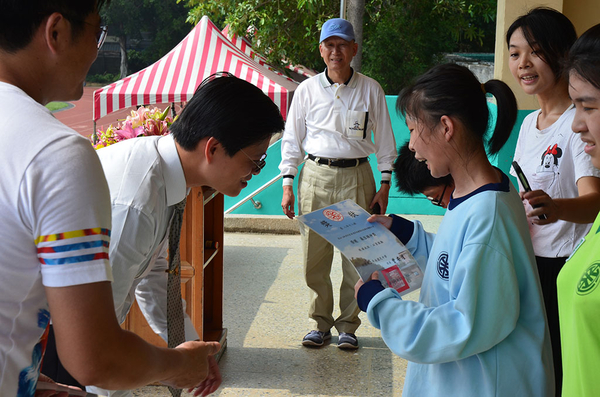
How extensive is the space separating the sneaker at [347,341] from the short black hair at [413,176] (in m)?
1.50

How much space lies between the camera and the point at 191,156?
1701mm

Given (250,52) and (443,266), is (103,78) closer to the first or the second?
(250,52)

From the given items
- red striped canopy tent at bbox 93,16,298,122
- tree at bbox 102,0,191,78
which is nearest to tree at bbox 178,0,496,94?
red striped canopy tent at bbox 93,16,298,122

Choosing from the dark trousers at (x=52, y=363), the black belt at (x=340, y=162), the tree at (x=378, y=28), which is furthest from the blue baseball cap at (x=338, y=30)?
the tree at (x=378, y=28)

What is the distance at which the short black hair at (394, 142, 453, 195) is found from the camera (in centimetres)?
210

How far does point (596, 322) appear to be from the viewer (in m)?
0.77

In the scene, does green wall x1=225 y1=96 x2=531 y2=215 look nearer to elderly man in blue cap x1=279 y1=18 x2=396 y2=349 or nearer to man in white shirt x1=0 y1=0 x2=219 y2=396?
elderly man in blue cap x1=279 y1=18 x2=396 y2=349

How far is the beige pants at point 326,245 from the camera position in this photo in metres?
3.64

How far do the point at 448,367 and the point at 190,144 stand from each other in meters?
0.93

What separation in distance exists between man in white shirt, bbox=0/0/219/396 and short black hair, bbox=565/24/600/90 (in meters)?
0.92

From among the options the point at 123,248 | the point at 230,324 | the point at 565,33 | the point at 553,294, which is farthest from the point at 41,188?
the point at 230,324

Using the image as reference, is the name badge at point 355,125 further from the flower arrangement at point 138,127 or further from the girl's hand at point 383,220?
the girl's hand at point 383,220

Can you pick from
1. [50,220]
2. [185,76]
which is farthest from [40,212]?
[185,76]

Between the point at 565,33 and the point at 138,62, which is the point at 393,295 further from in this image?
the point at 138,62
